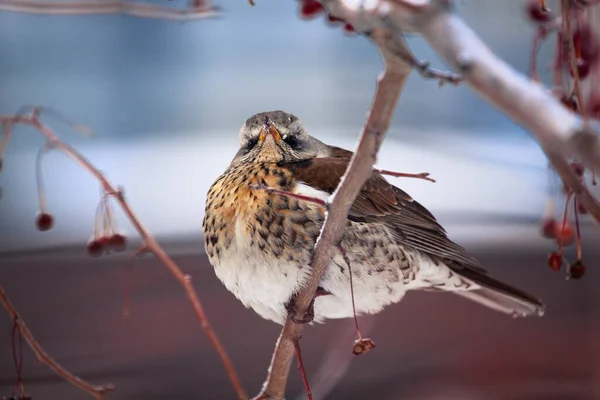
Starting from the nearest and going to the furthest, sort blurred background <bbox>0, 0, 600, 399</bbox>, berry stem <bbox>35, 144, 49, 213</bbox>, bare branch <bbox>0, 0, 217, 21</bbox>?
1. bare branch <bbox>0, 0, 217, 21</bbox>
2. berry stem <bbox>35, 144, 49, 213</bbox>
3. blurred background <bbox>0, 0, 600, 399</bbox>

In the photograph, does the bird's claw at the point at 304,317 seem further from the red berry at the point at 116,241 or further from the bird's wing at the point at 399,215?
the red berry at the point at 116,241

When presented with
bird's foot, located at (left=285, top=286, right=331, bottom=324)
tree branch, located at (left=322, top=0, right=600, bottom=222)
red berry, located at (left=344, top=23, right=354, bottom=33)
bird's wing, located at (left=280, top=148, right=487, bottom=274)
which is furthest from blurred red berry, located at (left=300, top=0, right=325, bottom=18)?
tree branch, located at (left=322, top=0, right=600, bottom=222)

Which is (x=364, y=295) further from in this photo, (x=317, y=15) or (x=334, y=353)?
(x=334, y=353)

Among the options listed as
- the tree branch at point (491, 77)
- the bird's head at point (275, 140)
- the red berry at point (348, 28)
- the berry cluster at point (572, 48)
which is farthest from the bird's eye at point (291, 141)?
the tree branch at point (491, 77)

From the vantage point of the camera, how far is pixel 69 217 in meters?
1.43

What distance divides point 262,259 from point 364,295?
0.41ft

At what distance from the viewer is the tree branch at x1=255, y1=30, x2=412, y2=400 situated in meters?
0.45

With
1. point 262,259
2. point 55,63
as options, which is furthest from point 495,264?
point 55,63

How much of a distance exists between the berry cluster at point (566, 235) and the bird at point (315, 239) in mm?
77

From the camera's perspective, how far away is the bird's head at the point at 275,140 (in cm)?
76

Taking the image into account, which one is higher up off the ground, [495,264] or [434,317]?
[495,264]

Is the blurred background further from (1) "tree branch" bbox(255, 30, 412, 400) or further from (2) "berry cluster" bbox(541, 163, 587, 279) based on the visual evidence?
(1) "tree branch" bbox(255, 30, 412, 400)

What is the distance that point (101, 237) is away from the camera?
934 mm

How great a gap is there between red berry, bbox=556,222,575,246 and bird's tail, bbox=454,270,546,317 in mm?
75
